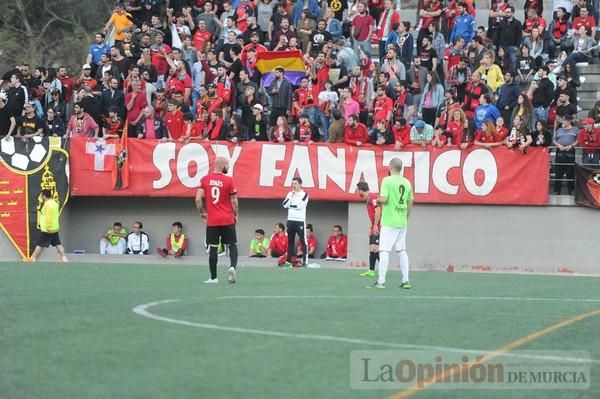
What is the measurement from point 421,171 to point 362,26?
4.40 meters

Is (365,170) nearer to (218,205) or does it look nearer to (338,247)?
(338,247)

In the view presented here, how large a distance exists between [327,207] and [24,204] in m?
6.74

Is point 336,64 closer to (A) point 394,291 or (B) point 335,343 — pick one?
(A) point 394,291

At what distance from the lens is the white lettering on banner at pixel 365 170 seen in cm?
2602

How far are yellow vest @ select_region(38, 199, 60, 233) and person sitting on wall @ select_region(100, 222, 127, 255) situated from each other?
240 centimetres

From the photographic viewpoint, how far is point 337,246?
2611 centimetres

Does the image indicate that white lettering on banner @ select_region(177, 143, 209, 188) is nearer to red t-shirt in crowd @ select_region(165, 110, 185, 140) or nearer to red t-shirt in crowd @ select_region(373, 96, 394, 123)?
red t-shirt in crowd @ select_region(165, 110, 185, 140)

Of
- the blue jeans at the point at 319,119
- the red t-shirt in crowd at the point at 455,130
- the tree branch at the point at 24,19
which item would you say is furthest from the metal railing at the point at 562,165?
the tree branch at the point at 24,19

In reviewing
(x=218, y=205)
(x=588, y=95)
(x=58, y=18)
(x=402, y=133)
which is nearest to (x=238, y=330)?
(x=218, y=205)

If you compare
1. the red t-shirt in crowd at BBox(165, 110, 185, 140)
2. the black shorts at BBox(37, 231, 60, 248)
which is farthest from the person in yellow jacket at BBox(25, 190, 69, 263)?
the red t-shirt in crowd at BBox(165, 110, 185, 140)

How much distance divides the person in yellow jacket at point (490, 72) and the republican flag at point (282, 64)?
13.1ft

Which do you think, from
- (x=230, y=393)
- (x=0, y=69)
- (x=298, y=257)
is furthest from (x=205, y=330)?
(x=0, y=69)

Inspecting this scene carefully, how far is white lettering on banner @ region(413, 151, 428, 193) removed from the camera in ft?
84.2

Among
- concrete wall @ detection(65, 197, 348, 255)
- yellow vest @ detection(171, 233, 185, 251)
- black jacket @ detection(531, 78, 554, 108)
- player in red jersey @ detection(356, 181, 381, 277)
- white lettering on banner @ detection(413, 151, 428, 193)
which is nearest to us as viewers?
player in red jersey @ detection(356, 181, 381, 277)
